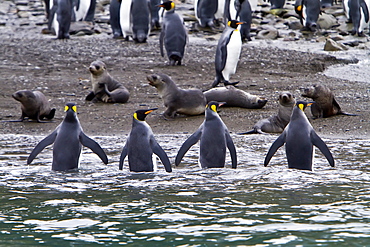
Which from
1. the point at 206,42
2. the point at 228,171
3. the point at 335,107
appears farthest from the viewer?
the point at 206,42

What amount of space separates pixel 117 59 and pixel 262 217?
9.18 m

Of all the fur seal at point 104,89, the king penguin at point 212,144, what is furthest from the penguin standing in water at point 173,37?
the king penguin at point 212,144

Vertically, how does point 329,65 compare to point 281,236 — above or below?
below

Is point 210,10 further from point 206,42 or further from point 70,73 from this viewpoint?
point 70,73

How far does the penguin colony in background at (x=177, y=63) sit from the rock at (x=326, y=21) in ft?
1.74

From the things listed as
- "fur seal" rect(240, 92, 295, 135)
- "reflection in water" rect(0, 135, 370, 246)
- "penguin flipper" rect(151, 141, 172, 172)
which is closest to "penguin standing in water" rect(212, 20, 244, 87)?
"fur seal" rect(240, 92, 295, 135)

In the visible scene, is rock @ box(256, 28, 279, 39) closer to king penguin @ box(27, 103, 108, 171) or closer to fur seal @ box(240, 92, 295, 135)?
fur seal @ box(240, 92, 295, 135)

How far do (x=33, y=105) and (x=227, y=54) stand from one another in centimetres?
376

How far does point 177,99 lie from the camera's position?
8.43m

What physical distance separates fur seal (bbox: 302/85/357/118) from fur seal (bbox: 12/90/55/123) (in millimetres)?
3243

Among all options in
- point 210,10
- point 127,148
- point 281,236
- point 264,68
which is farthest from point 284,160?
point 210,10

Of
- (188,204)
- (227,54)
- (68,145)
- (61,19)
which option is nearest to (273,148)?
(188,204)

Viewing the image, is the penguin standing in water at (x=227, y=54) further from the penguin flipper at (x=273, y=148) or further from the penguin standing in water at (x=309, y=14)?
the penguin standing in water at (x=309, y=14)

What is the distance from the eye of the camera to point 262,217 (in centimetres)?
407
